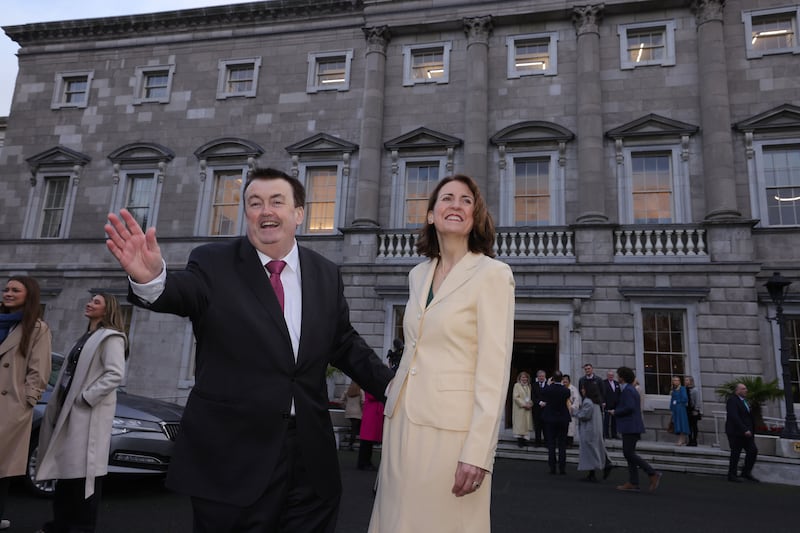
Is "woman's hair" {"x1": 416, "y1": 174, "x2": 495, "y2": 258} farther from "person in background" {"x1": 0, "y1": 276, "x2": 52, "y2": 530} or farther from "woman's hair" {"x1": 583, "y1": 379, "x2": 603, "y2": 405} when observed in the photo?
"woman's hair" {"x1": 583, "y1": 379, "x2": 603, "y2": 405}

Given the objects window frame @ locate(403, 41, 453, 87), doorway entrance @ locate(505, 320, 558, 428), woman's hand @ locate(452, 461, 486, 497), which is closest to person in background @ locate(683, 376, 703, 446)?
doorway entrance @ locate(505, 320, 558, 428)

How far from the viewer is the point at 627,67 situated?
1667cm

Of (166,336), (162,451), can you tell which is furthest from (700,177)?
(166,336)

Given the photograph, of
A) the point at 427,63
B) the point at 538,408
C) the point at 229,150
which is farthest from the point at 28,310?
the point at 427,63

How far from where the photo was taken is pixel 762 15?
16062mm

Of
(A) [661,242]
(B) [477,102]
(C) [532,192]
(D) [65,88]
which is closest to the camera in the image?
(A) [661,242]

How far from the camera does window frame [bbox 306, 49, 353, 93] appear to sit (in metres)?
19.0

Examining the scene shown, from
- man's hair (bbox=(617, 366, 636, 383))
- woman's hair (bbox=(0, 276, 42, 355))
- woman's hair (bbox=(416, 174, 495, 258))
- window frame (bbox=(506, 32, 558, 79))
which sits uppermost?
window frame (bbox=(506, 32, 558, 79))

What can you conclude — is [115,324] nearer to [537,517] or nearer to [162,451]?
[162,451]

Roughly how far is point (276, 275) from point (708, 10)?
59.9ft

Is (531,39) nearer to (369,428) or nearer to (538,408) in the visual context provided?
(538,408)

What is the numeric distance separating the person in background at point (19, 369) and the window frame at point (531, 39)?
16.0 m

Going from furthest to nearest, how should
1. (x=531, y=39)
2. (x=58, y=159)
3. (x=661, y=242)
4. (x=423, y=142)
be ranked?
(x=58, y=159)
(x=531, y=39)
(x=423, y=142)
(x=661, y=242)

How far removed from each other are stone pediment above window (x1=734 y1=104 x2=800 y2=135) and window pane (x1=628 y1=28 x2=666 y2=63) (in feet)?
11.1
